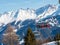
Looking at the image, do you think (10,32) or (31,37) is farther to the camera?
(10,32)

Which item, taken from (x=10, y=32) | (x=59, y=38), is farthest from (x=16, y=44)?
(x=59, y=38)

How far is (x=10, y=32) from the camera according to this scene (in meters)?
38.3

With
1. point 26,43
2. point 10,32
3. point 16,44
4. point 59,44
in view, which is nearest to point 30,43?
point 26,43

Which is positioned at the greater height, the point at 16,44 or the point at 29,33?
the point at 29,33

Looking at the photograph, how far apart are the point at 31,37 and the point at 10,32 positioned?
18.3 metres

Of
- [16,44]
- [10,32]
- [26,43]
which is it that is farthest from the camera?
[16,44]

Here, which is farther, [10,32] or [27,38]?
[10,32]

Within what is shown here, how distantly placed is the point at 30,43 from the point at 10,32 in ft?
61.0

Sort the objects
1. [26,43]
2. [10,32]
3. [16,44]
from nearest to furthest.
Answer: [26,43] < [10,32] < [16,44]

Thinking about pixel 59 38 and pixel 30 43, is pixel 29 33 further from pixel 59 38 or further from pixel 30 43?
pixel 59 38

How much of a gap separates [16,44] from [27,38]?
25.1 metres

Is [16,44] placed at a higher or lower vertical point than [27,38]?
lower

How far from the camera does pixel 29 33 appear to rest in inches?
787

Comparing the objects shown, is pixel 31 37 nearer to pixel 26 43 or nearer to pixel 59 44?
pixel 26 43
